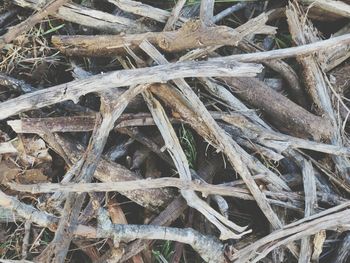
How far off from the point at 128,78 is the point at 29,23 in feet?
1.51

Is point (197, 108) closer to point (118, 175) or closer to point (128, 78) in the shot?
point (128, 78)

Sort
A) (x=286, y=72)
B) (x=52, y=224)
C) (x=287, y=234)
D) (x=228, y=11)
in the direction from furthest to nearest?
(x=228, y=11) < (x=286, y=72) < (x=287, y=234) < (x=52, y=224)

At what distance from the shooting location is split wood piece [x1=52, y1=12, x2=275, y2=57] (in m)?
1.63

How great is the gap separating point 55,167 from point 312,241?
934mm

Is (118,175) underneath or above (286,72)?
underneath

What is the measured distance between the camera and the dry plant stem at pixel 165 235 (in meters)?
1.65

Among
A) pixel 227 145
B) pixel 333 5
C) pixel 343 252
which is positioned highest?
pixel 333 5

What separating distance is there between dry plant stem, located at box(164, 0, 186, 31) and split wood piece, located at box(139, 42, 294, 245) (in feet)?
0.47

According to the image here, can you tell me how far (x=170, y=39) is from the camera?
5.75ft

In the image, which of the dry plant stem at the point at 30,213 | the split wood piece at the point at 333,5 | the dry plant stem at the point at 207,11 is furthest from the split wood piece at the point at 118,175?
the split wood piece at the point at 333,5

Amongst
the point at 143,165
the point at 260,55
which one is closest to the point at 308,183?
the point at 260,55

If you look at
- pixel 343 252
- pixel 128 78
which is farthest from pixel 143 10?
pixel 343 252

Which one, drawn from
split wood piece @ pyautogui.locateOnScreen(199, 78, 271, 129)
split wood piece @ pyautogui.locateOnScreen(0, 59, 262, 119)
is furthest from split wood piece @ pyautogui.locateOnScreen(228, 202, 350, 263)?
split wood piece @ pyautogui.locateOnScreen(0, 59, 262, 119)

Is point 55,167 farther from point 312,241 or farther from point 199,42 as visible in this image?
point 312,241
